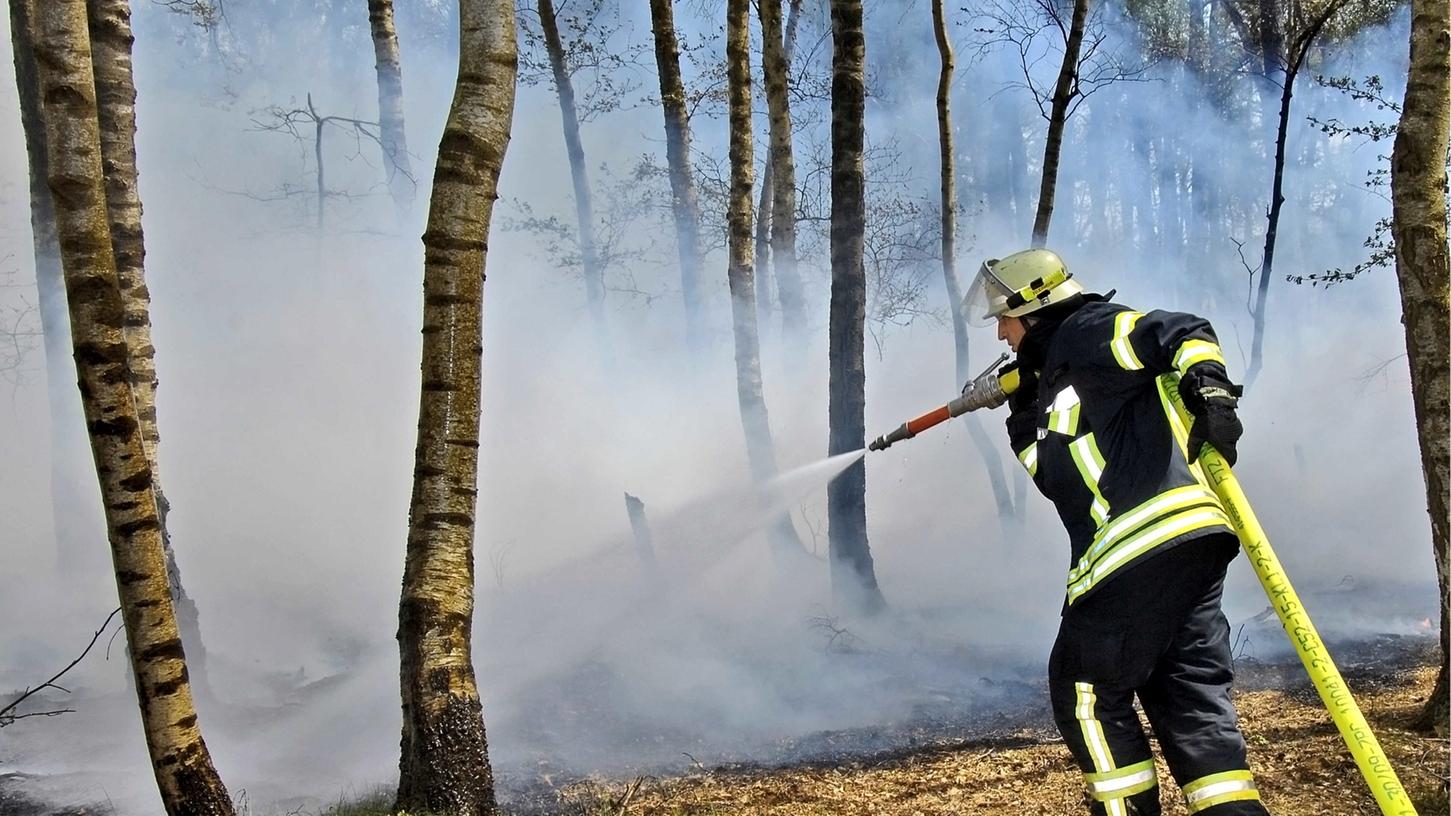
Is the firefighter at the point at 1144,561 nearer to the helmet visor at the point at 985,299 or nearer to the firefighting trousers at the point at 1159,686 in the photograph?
the firefighting trousers at the point at 1159,686

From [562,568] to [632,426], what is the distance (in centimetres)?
296

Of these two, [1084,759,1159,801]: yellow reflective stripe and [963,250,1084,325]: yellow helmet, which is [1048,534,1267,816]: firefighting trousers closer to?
[1084,759,1159,801]: yellow reflective stripe

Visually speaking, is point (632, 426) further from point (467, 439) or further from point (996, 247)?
point (996, 247)

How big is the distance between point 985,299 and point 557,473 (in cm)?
920

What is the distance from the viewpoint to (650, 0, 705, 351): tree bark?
11039 mm

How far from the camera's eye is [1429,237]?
4.68 metres

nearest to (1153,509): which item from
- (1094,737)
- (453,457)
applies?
(1094,737)

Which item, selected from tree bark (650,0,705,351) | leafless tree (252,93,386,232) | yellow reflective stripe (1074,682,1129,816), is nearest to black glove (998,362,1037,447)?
yellow reflective stripe (1074,682,1129,816)

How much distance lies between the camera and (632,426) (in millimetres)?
12992

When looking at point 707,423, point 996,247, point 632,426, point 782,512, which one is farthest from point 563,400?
point 996,247

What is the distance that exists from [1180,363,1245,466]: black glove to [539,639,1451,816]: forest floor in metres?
1.81

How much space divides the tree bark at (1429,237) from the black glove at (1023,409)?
229 cm

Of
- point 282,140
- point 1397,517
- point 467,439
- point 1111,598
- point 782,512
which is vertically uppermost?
point 282,140

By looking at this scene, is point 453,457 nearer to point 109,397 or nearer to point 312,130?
point 109,397
